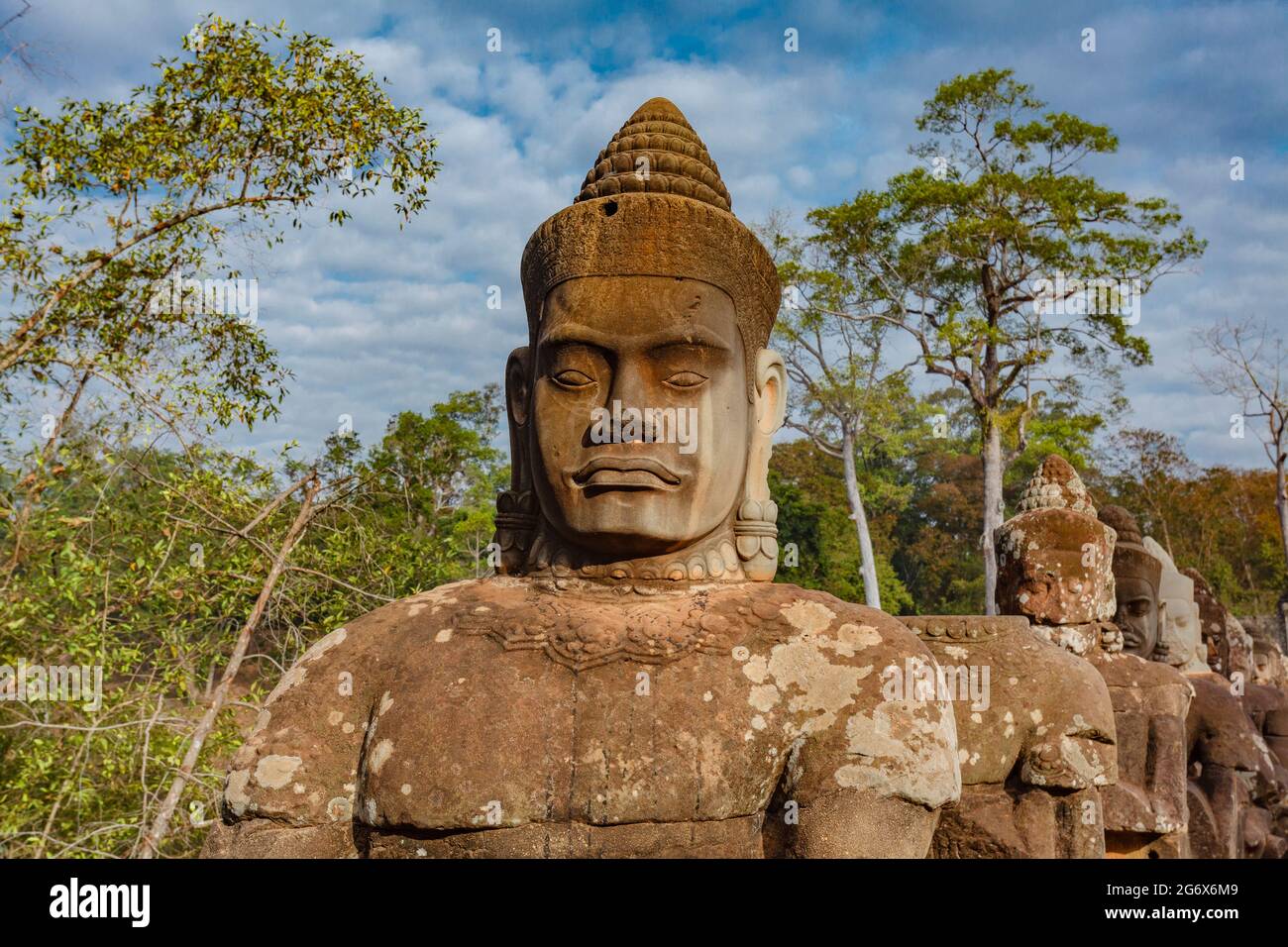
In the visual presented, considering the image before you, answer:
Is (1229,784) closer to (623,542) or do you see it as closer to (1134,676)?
(1134,676)

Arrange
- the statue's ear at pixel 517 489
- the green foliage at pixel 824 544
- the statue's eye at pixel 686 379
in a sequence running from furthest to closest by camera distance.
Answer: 1. the green foliage at pixel 824 544
2. the statue's ear at pixel 517 489
3. the statue's eye at pixel 686 379

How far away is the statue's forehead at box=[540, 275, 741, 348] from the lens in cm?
291

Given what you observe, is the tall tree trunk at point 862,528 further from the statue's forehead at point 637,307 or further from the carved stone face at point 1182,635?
the statue's forehead at point 637,307

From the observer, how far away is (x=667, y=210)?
299cm

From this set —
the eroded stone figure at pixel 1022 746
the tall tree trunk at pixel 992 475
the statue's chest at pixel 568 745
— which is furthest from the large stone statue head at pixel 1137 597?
the tall tree trunk at pixel 992 475

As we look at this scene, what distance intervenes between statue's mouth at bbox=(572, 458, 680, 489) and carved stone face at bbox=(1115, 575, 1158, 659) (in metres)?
5.10

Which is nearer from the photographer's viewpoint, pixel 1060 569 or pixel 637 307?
pixel 637 307

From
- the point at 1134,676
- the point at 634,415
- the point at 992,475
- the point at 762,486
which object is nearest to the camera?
the point at 634,415

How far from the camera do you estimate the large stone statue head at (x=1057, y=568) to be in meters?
5.12

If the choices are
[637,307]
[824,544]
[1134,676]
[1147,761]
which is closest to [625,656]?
[637,307]

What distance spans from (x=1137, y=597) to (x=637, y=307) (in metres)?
5.29

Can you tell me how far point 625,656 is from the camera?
2.61 m

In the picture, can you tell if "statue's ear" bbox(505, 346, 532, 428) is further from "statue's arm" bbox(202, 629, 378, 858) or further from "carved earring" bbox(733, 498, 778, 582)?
"statue's arm" bbox(202, 629, 378, 858)

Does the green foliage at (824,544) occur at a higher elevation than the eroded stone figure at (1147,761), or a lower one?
higher
